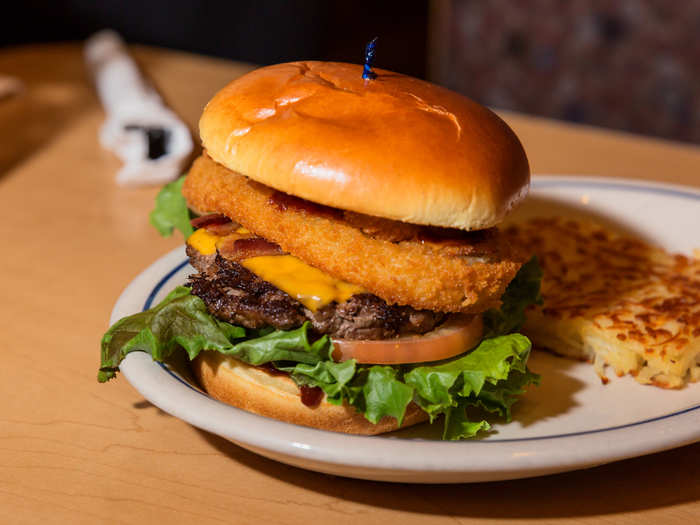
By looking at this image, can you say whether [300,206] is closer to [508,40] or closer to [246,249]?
[246,249]

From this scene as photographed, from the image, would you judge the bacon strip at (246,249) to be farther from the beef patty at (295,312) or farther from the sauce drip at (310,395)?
the sauce drip at (310,395)

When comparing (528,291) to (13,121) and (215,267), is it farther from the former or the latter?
(13,121)

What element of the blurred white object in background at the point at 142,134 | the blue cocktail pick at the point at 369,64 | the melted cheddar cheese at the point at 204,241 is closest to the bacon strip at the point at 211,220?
the melted cheddar cheese at the point at 204,241

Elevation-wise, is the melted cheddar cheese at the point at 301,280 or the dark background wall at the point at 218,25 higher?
the melted cheddar cheese at the point at 301,280

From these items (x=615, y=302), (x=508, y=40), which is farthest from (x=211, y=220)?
(x=508, y=40)

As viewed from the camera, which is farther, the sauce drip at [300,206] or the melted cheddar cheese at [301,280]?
the sauce drip at [300,206]

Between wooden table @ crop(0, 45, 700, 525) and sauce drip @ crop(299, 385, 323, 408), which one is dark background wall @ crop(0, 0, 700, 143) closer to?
wooden table @ crop(0, 45, 700, 525)
